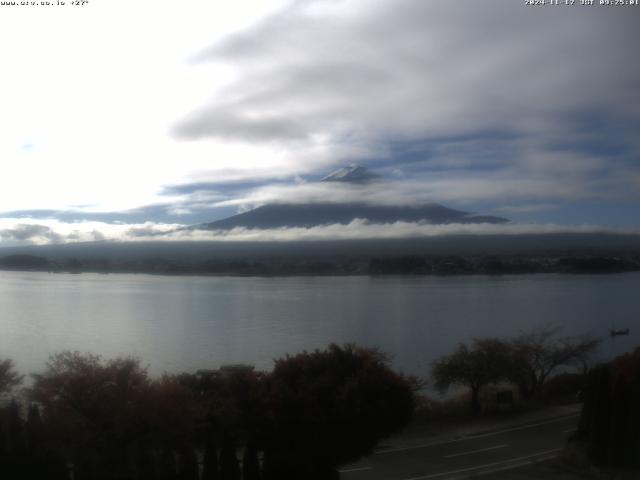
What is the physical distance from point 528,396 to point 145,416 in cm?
815

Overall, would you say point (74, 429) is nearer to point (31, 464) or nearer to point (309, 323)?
point (31, 464)

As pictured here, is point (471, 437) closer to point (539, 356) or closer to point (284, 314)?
point (539, 356)

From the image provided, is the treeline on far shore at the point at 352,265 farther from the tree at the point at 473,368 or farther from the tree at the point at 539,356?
the tree at the point at 473,368

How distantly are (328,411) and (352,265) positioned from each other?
893 inches

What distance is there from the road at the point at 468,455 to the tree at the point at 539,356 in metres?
2.87

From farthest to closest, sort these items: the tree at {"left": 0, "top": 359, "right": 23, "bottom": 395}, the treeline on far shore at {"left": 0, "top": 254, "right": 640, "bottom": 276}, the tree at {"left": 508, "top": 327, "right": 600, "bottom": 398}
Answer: the treeline on far shore at {"left": 0, "top": 254, "right": 640, "bottom": 276} < the tree at {"left": 508, "top": 327, "right": 600, "bottom": 398} < the tree at {"left": 0, "top": 359, "right": 23, "bottom": 395}

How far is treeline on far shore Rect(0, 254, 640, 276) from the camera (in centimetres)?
2408

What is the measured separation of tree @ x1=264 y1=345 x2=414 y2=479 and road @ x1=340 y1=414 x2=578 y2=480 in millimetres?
444

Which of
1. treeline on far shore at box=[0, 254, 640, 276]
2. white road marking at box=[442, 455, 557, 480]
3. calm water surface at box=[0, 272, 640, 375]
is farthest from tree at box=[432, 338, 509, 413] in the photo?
treeline on far shore at box=[0, 254, 640, 276]

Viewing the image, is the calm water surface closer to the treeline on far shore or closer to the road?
the treeline on far shore

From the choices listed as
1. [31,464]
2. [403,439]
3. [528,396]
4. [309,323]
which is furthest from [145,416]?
[309,323]

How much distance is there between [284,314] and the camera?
20.9 metres

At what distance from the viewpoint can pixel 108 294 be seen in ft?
93.8

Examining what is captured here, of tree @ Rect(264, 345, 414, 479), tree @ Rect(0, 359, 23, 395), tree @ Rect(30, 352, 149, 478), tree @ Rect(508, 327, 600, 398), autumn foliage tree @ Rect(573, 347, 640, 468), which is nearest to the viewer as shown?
tree @ Rect(30, 352, 149, 478)
